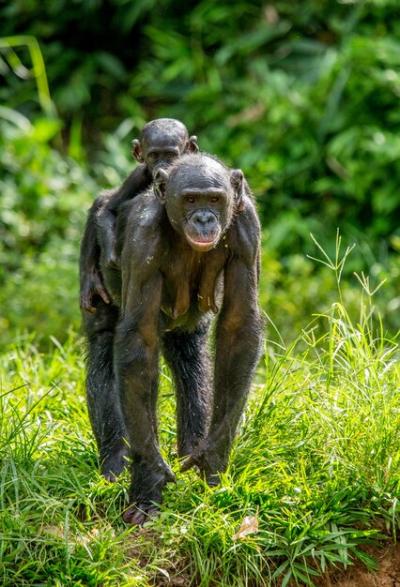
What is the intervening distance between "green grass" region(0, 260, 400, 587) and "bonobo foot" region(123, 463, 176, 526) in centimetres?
6

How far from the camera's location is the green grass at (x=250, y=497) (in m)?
5.56

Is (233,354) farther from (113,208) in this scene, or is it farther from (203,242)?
(113,208)

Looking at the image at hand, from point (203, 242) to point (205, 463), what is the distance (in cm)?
114

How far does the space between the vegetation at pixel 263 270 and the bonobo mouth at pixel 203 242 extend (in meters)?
0.99

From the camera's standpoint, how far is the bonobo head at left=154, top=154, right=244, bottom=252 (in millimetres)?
5574

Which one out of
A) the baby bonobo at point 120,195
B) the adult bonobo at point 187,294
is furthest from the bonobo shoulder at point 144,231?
the baby bonobo at point 120,195

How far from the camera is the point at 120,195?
664 centimetres

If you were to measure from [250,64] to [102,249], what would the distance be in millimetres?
7781

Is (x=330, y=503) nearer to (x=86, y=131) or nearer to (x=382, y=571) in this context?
(x=382, y=571)

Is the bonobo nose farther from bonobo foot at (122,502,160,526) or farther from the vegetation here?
bonobo foot at (122,502,160,526)

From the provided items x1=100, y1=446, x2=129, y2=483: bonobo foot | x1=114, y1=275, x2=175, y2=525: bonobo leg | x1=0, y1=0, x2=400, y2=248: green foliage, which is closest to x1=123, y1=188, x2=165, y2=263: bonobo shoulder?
x1=114, y1=275, x2=175, y2=525: bonobo leg

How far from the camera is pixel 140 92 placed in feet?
48.2

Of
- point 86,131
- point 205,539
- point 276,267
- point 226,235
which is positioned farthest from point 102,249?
point 86,131

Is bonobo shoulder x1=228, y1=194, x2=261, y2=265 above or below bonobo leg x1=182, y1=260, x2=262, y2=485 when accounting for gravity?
above
